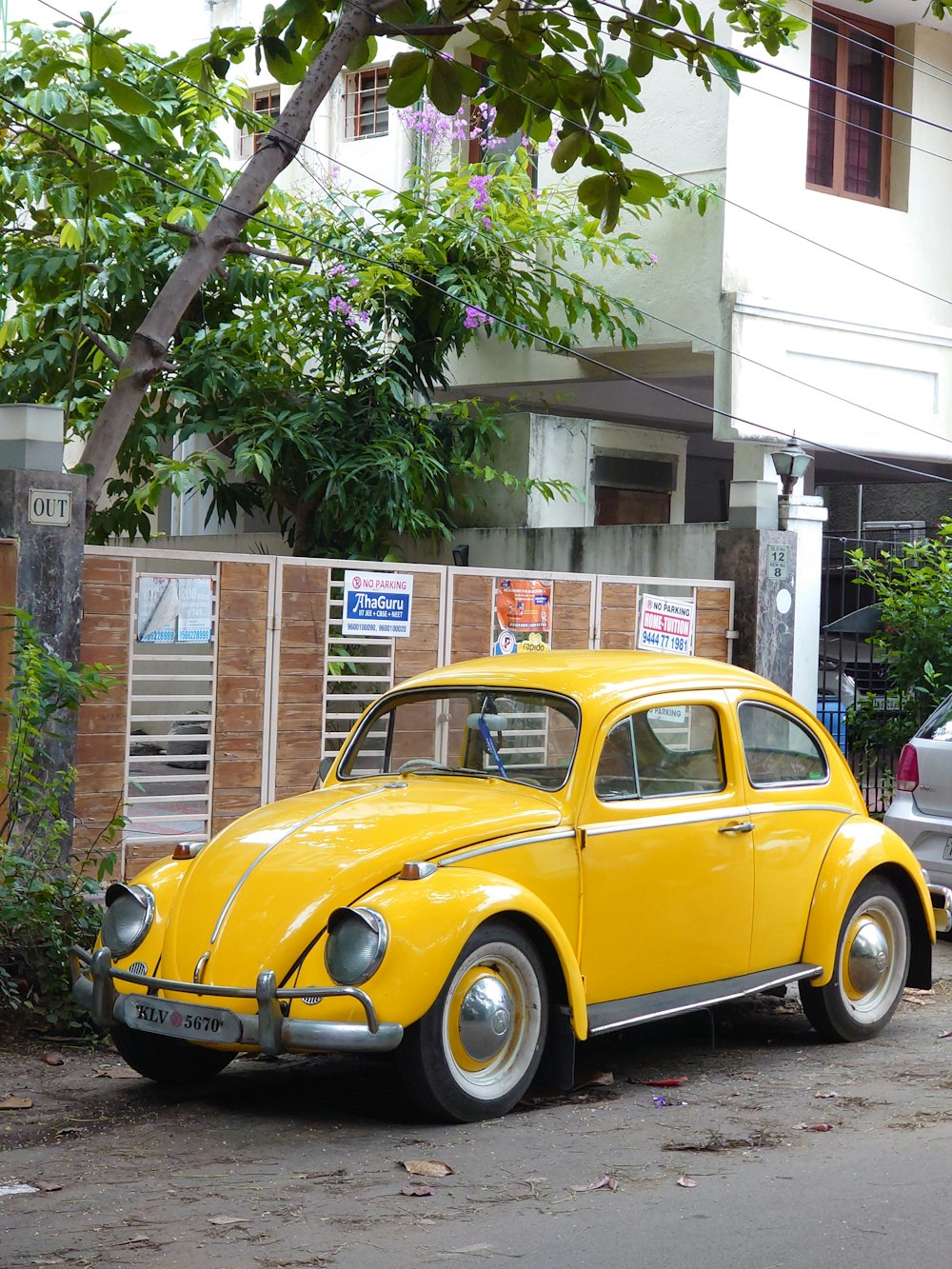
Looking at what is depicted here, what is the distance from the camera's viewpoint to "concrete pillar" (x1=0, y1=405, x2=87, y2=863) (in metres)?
8.40

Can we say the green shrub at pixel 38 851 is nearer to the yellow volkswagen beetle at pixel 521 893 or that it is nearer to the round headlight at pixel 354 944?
the yellow volkswagen beetle at pixel 521 893

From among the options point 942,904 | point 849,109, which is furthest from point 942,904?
point 849,109

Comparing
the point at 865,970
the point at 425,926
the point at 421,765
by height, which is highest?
the point at 421,765

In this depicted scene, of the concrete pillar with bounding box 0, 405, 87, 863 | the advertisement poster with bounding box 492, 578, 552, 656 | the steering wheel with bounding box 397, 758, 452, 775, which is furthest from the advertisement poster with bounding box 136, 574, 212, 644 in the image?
the steering wheel with bounding box 397, 758, 452, 775

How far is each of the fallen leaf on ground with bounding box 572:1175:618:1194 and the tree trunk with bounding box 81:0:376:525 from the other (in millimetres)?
5287

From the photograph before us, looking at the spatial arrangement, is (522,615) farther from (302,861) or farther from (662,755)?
(302,861)

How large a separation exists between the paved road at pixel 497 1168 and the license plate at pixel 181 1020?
37 centimetres

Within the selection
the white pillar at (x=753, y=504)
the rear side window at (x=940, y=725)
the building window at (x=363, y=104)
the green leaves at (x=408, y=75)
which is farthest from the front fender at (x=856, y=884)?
the building window at (x=363, y=104)

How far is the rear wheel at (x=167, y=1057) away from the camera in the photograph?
6301mm

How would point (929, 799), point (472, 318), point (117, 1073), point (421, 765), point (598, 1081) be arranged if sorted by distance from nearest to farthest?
point (598, 1081)
point (117, 1073)
point (421, 765)
point (929, 799)
point (472, 318)

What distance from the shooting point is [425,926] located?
18.7ft

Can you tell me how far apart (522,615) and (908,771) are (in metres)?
2.79

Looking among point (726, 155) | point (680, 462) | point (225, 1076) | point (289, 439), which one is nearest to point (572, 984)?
point (225, 1076)

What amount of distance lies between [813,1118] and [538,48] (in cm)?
549
